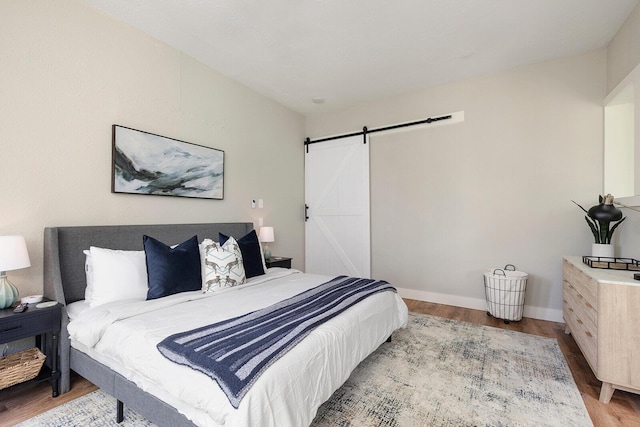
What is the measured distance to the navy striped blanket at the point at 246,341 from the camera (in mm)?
1255

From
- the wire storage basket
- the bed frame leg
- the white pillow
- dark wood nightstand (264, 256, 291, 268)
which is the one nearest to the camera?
the bed frame leg

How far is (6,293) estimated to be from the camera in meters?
1.96

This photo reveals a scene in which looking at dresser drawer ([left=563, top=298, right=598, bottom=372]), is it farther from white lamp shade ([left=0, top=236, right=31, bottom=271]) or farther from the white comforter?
white lamp shade ([left=0, top=236, right=31, bottom=271])

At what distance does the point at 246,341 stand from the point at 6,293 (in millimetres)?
1762

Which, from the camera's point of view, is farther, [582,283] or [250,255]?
[250,255]

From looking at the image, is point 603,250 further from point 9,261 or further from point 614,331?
point 9,261

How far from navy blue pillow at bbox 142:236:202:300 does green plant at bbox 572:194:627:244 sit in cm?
349

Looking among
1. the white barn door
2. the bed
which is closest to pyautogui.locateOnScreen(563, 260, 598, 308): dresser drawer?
the bed

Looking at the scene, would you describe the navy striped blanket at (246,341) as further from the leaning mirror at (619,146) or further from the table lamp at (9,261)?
the leaning mirror at (619,146)

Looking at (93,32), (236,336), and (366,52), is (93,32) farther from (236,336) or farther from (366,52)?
(236,336)

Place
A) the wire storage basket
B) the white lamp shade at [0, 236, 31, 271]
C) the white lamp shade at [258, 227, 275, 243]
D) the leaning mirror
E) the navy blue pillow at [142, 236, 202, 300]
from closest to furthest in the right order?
the white lamp shade at [0, 236, 31, 271] < the navy blue pillow at [142, 236, 202, 300] < the leaning mirror < the wire storage basket < the white lamp shade at [258, 227, 275, 243]

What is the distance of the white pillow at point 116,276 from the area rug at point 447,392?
655 mm

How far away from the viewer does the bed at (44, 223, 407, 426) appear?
4.22ft

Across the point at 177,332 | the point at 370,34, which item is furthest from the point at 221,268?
the point at 370,34
